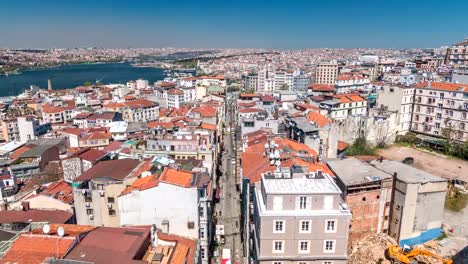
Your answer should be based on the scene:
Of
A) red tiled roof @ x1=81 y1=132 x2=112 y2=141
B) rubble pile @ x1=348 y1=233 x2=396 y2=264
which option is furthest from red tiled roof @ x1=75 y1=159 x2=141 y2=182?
red tiled roof @ x1=81 y1=132 x2=112 y2=141

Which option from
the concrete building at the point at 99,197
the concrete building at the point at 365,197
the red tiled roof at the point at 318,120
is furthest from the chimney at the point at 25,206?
the red tiled roof at the point at 318,120

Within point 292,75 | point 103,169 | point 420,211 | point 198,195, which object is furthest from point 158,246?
point 292,75

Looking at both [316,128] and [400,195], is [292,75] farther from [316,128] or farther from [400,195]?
[400,195]

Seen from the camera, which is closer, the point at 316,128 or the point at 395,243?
the point at 395,243

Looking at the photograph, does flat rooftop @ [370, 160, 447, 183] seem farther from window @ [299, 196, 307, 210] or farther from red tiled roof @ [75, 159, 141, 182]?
red tiled roof @ [75, 159, 141, 182]

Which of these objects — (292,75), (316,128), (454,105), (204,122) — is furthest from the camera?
(292,75)

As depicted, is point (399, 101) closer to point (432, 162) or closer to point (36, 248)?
point (432, 162)

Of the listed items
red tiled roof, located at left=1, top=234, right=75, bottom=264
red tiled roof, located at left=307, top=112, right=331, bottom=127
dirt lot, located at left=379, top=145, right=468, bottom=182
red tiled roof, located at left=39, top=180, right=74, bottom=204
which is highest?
red tiled roof, located at left=307, top=112, right=331, bottom=127
